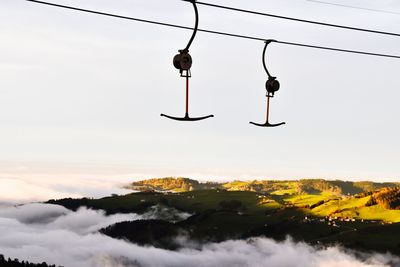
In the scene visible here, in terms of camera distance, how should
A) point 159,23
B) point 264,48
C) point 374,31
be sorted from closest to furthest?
point 159,23 < point 374,31 < point 264,48

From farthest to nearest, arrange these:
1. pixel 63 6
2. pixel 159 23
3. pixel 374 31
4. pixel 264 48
A: 1. pixel 264 48
2. pixel 374 31
3. pixel 159 23
4. pixel 63 6

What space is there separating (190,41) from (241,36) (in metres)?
2.24

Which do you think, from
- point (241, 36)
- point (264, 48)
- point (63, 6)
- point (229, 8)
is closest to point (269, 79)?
point (264, 48)

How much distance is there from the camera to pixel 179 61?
80.7 feet

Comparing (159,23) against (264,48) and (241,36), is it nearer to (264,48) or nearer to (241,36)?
(241,36)

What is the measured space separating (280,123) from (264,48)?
3.79 m

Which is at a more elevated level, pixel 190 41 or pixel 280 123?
pixel 190 41

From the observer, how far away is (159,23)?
2506 centimetres

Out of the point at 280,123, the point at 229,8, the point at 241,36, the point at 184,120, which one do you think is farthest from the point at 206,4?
the point at 280,123

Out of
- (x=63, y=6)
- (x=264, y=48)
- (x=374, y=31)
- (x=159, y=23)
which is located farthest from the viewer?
(x=264, y=48)

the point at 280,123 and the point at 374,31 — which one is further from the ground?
the point at 374,31

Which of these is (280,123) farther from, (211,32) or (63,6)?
(63,6)

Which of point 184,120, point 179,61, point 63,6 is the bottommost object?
point 184,120

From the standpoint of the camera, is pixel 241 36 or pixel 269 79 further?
pixel 269 79
